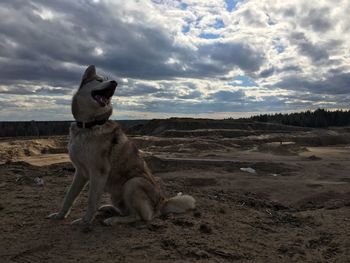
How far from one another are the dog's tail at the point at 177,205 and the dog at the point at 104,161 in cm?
34

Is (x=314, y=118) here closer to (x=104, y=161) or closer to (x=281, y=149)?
(x=281, y=149)

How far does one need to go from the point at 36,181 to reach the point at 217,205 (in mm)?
4682

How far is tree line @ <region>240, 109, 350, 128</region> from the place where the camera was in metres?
73.1

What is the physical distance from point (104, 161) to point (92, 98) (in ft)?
2.95

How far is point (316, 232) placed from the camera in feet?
23.0

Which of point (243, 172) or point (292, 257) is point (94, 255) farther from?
point (243, 172)

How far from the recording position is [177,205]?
7176mm

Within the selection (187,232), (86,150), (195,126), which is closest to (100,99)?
(86,150)

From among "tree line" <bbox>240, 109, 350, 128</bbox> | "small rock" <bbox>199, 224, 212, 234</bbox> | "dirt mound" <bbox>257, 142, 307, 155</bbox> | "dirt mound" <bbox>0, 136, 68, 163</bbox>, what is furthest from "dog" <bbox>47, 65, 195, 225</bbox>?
"tree line" <bbox>240, 109, 350, 128</bbox>

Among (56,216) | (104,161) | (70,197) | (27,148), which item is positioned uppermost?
(104,161)

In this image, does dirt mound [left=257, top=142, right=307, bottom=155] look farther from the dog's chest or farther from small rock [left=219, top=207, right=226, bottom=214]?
the dog's chest

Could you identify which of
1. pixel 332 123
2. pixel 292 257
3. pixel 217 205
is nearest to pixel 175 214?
pixel 217 205

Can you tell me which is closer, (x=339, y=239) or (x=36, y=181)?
(x=339, y=239)

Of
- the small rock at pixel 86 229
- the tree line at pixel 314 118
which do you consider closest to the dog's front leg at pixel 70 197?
the small rock at pixel 86 229
